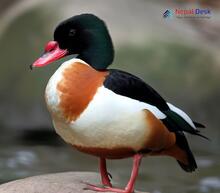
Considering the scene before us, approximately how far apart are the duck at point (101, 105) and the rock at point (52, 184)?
15 cm

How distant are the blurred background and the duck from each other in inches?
101

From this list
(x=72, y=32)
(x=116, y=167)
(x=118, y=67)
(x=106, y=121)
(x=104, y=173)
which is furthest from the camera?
(x=118, y=67)

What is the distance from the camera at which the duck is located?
7.19 ft

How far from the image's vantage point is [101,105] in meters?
2.18

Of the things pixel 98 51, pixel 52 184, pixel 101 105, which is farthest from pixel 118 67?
pixel 101 105

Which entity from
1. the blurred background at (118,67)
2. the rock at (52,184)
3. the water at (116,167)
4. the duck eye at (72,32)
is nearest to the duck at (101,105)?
the duck eye at (72,32)

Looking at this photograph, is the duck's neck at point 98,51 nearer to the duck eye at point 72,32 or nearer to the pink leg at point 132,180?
the duck eye at point 72,32

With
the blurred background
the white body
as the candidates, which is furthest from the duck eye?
the blurred background

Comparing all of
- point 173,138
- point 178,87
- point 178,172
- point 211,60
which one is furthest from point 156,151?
point 211,60

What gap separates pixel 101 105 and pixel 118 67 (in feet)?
Result: 10.4

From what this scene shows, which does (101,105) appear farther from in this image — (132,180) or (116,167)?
(116,167)

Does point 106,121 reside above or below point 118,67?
above

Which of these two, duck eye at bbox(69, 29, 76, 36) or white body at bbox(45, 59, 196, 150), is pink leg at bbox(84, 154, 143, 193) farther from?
duck eye at bbox(69, 29, 76, 36)

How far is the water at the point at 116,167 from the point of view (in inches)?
178
